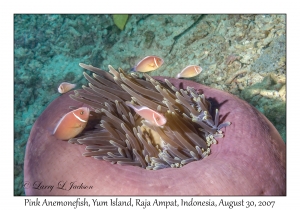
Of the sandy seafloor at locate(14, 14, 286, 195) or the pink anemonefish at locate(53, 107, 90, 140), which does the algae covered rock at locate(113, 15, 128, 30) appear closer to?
the sandy seafloor at locate(14, 14, 286, 195)

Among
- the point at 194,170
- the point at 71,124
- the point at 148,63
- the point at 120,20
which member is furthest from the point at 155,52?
the point at 194,170

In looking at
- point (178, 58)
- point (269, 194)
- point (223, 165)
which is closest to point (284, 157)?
point (269, 194)

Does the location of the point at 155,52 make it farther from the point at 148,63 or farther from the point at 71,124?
the point at 71,124

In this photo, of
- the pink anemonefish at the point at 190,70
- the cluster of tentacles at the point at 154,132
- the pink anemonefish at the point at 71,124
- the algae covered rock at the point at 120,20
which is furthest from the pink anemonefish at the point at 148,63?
the algae covered rock at the point at 120,20

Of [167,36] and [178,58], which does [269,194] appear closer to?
[178,58]

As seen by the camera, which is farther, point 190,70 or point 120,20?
point 120,20
